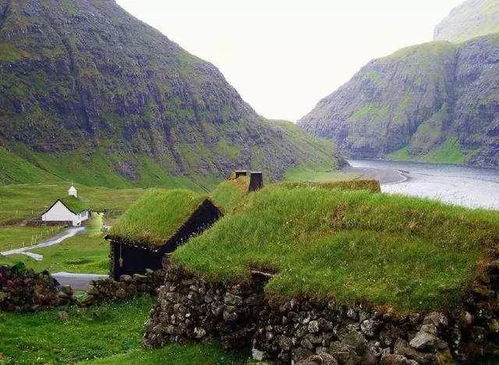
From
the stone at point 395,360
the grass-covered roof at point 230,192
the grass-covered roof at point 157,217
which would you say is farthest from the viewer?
the grass-covered roof at point 230,192

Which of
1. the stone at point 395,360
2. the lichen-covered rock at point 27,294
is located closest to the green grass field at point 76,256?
the lichen-covered rock at point 27,294

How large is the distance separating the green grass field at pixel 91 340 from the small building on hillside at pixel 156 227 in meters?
5.09

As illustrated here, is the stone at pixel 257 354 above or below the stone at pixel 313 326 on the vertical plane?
below

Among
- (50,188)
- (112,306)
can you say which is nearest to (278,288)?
(112,306)

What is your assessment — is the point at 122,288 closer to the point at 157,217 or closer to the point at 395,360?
the point at 157,217

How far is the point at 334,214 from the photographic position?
2222cm

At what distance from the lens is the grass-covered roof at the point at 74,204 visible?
5012 inches

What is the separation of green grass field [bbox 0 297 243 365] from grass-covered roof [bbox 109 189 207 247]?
5.47 meters

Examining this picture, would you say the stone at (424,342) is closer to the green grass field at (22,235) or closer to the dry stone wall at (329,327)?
the dry stone wall at (329,327)

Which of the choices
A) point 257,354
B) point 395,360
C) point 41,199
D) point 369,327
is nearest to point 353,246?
point 369,327

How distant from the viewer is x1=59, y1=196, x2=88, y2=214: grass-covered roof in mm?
127312

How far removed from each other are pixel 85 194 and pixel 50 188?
44.4 ft

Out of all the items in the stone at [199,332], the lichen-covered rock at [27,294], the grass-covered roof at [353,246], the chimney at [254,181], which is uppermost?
the chimney at [254,181]

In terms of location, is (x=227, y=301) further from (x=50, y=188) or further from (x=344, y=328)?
(x=50, y=188)
